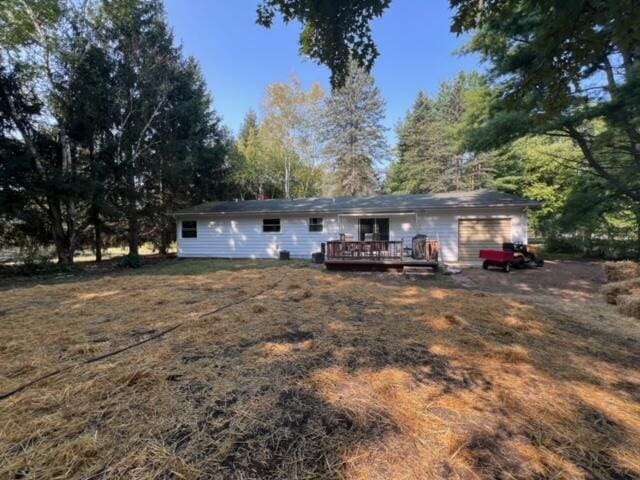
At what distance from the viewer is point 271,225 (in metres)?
14.5

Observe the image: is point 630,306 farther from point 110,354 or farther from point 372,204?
point 372,204

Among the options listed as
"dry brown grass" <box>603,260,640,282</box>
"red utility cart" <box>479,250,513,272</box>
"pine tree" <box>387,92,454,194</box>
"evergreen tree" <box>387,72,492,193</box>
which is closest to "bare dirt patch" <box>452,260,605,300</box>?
"red utility cart" <box>479,250,513,272</box>

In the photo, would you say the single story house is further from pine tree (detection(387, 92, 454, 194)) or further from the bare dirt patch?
pine tree (detection(387, 92, 454, 194))

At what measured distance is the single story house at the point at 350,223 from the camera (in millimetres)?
11977

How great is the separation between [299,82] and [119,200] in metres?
16.9

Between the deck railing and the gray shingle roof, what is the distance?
3.05 metres

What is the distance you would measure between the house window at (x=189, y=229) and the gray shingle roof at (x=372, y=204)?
1.98 ft

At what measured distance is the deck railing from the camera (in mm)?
9922

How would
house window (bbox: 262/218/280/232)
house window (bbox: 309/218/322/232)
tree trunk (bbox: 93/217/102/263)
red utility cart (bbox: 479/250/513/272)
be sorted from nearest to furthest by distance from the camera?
red utility cart (bbox: 479/250/513/272)
tree trunk (bbox: 93/217/102/263)
house window (bbox: 309/218/322/232)
house window (bbox: 262/218/280/232)

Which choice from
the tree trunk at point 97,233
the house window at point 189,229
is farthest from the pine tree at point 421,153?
the tree trunk at point 97,233

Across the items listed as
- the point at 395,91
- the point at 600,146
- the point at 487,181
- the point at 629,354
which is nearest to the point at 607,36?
the point at 629,354

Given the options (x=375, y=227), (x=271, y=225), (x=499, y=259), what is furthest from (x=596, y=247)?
(x=271, y=225)

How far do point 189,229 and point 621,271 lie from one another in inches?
623

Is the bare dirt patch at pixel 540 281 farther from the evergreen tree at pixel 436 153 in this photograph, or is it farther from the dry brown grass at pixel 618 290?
the evergreen tree at pixel 436 153
